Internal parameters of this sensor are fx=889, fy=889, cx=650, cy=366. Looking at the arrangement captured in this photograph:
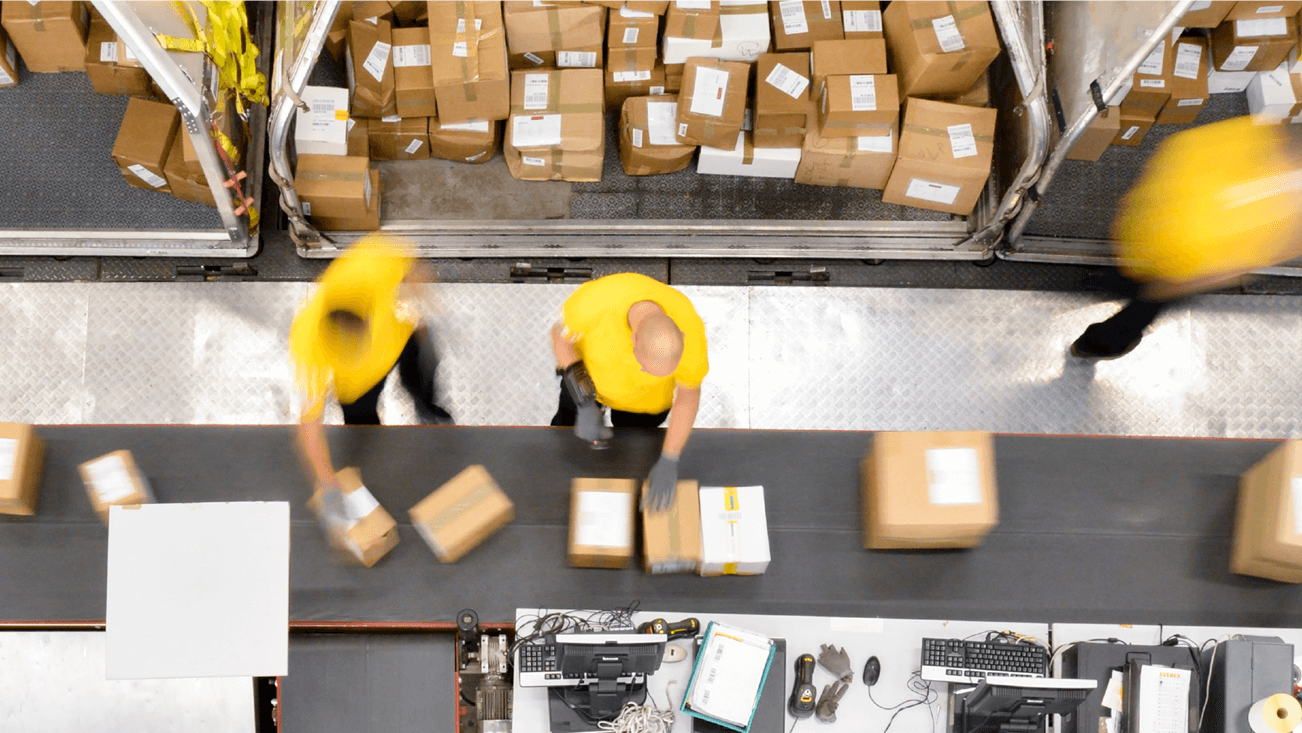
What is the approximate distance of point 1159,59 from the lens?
438cm

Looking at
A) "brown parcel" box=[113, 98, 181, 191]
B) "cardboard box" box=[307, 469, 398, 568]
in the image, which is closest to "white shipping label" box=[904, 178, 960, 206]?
"cardboard box" box=[307, 469, 398, 568]

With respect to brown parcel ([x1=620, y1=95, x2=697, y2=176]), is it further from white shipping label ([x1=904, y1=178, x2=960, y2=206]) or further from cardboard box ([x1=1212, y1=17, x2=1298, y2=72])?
cardboard box ([x1=1212, y1=17, x2=1298, y2=72])

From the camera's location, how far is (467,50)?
4172 mm

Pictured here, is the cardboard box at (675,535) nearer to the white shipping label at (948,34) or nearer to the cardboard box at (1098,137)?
the white shipping label at (948,34)

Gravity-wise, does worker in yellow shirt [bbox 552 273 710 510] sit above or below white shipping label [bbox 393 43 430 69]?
below

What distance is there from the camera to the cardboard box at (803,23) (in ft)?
14.3

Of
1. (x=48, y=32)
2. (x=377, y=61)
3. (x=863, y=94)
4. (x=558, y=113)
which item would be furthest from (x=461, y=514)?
(x=48, y=32)

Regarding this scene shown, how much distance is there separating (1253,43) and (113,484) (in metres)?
5.51

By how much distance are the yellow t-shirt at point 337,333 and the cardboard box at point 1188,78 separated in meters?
3.89

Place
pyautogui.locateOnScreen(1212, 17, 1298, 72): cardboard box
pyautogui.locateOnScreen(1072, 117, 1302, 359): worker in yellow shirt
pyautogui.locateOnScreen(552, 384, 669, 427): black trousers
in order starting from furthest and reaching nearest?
pyautogui.locateOnScreen(1212, 17, 1298, 72): cardboard box < pyautogui.locateOnScreen(552, 384, 669, 427): black trousers < pyautogui.locateOnScreen(1072, 117, 1302, 359): worker in yellow shirt

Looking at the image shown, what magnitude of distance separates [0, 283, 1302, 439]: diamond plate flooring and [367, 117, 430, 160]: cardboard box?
0.72 metres

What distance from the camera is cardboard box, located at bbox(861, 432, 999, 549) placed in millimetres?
3115

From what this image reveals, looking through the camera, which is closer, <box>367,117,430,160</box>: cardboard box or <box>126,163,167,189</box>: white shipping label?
<box>126,163,167,189</box>: white shipping label

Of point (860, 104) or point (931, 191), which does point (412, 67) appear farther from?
point (931, 191)
